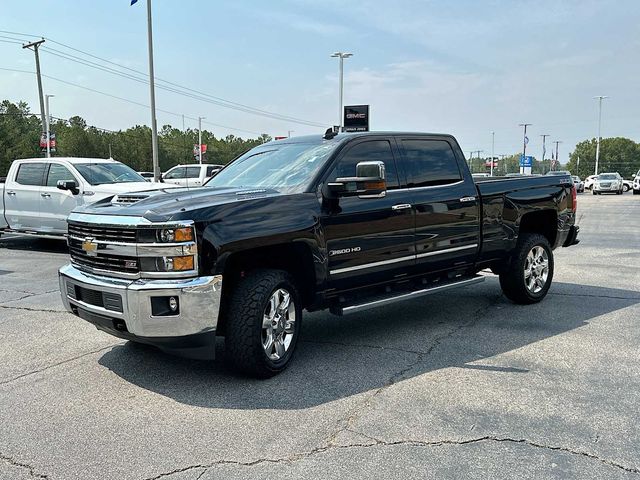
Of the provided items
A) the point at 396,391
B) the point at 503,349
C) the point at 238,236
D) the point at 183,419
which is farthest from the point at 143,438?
the point at 503,349

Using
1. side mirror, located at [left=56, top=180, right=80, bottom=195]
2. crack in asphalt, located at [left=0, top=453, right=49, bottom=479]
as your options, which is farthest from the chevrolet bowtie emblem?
side mirror, located at [left=56, top=180, right=80, bottom=195]

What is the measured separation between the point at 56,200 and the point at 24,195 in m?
0.99

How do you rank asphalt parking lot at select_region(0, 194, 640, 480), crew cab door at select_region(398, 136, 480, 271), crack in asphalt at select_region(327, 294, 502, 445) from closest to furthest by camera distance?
asphalt parking lot at select_region(0, 194, 640, 480)
crack in asphalt at select_region(327, 294, 502, 445)
crew cab door at select_region(398, 136, 480, 271)

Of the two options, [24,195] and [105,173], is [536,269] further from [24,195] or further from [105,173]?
[24,195]

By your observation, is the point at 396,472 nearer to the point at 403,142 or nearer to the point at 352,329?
the point at 352,329

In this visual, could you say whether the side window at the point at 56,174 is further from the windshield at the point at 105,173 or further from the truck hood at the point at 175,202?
the truck hood at the point at 175,202

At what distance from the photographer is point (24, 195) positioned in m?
12.2

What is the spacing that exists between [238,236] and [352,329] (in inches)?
85.4

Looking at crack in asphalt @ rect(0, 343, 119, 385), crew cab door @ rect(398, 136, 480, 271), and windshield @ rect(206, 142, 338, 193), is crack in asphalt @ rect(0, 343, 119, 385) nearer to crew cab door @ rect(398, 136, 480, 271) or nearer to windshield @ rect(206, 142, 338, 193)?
windshield @ rect(206, 142, 338, 193)

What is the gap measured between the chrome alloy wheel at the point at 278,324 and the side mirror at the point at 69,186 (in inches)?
327

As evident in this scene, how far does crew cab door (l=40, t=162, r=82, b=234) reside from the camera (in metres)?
11.7

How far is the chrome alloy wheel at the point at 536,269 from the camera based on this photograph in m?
6.92

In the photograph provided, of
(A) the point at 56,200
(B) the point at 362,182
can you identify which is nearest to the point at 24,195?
(A) the point at 56,200

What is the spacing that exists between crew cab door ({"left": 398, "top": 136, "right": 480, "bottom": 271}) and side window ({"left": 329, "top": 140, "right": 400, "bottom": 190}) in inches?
7.1
